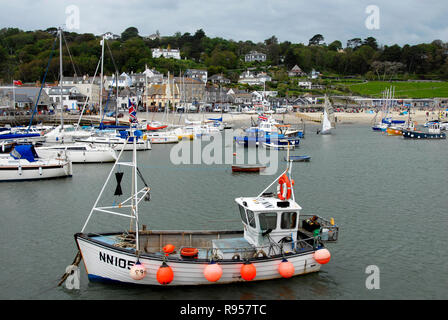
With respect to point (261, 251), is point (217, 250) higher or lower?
lower

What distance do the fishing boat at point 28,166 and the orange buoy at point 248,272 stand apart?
26.6 meters

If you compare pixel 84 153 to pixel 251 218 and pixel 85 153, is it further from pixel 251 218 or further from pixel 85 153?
pixel 251 218

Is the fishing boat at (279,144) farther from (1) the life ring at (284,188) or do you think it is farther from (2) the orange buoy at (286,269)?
(2) the orange buoy at (286,269)

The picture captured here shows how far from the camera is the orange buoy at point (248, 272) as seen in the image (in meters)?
15.8

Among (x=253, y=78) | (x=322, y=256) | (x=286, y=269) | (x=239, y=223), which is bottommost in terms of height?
(x=239, y=223)

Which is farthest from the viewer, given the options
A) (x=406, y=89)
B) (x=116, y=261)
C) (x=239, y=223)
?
(x=406, y=89)

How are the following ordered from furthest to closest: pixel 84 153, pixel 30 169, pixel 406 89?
pixel 406 89 → pixel 84 153 → pixel 30 169

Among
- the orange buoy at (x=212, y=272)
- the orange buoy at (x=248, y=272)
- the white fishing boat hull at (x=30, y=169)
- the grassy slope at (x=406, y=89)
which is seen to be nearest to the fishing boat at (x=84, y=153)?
the white fishing boat hull at (x=30, y=169)

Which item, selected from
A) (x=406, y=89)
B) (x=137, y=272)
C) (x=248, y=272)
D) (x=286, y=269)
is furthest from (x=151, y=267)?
(x=406, y=89)

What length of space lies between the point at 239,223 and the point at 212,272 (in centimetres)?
940

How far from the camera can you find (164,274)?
1533cm

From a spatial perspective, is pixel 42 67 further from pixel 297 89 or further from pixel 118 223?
pixel 118 223
